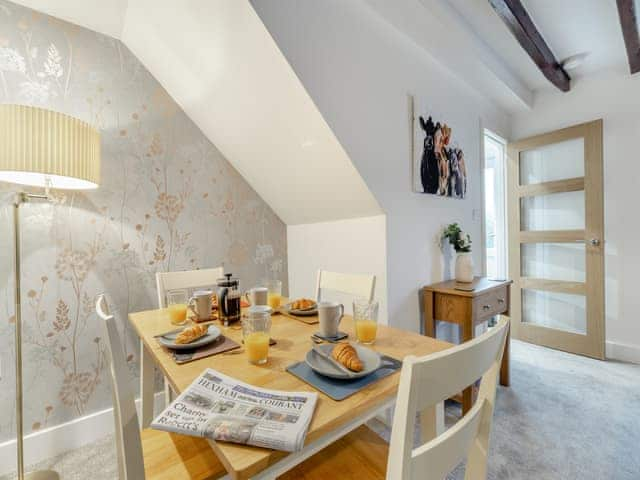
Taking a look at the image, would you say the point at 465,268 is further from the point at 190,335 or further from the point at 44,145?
the point at 44,145

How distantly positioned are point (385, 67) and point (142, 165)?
5.12ft

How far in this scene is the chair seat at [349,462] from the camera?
78 cm

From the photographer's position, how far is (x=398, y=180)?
72.9 inches

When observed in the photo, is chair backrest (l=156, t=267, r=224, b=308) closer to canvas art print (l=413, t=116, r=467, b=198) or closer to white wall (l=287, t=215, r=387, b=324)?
white wall (l=287, t=215, r=387, b=324)

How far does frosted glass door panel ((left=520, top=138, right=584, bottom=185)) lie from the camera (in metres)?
2.62

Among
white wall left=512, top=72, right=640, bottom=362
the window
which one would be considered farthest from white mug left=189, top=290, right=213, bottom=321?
white wall left=512, top=72, right=640, bottom=362

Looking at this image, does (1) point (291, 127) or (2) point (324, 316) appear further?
(1) point (291, 127)

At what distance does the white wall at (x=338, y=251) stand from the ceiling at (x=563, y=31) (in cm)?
147

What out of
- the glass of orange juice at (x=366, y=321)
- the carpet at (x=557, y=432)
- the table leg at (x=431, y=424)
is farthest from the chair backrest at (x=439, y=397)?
the carpet at (x=557, y=432)

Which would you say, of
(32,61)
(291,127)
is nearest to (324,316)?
(291,127)

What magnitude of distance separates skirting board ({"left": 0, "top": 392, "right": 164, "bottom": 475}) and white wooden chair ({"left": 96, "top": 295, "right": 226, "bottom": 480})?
1.01m

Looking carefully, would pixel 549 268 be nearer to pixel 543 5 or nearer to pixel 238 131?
pixel 543 5

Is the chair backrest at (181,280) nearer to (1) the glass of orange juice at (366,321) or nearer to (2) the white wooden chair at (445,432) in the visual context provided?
(1) the glass of orange juice at (366,321)

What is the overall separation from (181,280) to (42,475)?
1018 millimetres
